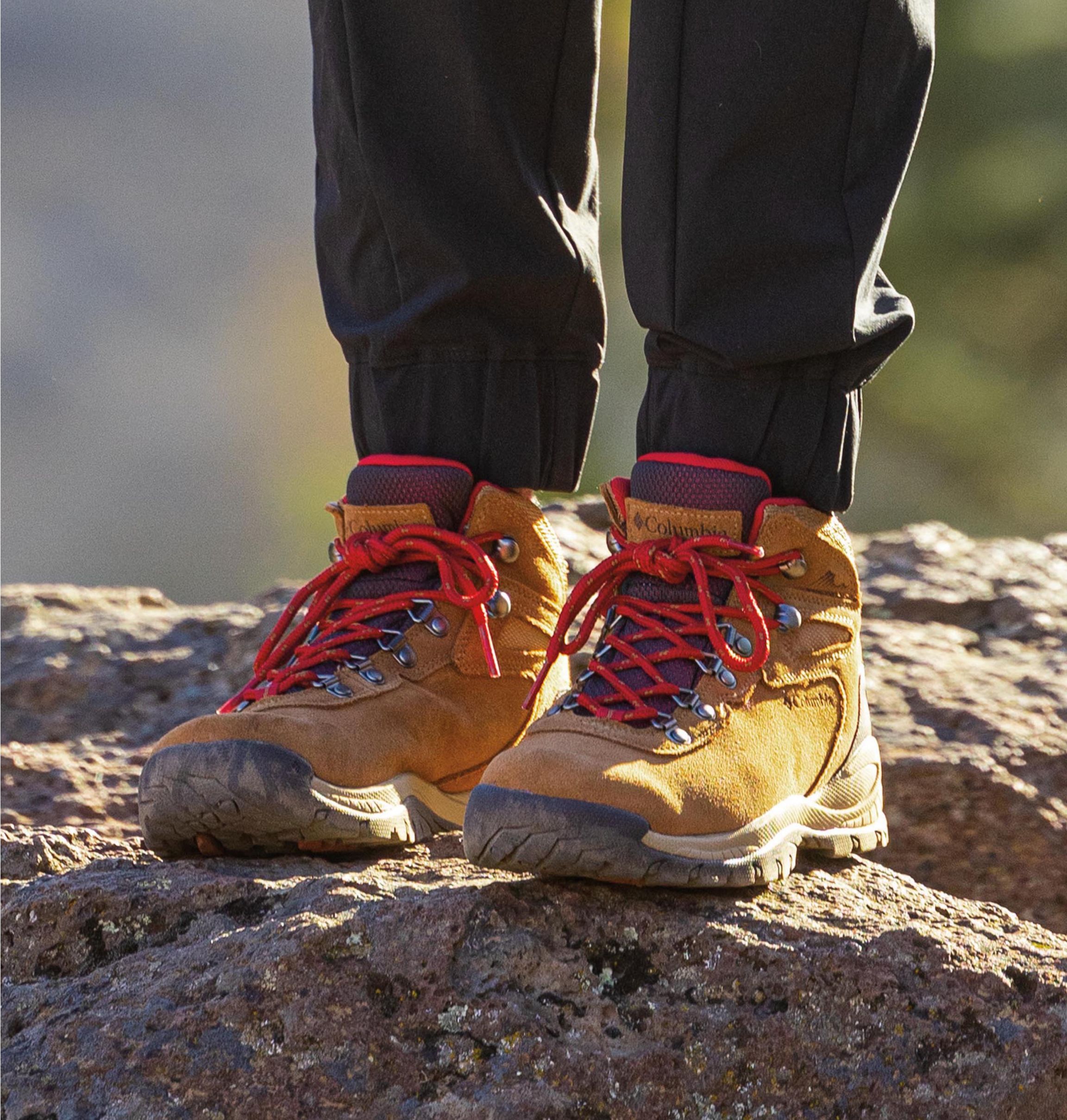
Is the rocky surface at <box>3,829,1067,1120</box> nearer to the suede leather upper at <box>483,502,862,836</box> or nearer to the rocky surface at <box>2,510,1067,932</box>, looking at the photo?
the suede leather upper at <box>483,502,862,836</box>

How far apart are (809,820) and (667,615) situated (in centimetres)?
19

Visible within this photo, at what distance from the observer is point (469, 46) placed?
1106 mm

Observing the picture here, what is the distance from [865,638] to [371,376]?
3.05 ft

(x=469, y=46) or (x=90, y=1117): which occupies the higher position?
(x=469, y=46)

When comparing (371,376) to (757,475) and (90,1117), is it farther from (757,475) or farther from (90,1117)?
(90,1117)

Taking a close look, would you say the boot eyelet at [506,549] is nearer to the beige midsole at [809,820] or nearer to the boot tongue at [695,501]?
the boot tongue at [695,501]

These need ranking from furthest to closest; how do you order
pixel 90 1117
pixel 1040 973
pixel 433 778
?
pixel 433 778
pixel 1040 973
pixel 90 1117

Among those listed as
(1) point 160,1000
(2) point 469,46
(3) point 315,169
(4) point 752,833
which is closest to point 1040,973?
(4) point 752,833

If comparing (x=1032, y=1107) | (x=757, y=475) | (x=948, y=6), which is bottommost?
(x=1032, y=1107)

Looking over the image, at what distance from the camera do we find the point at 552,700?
1.22 m

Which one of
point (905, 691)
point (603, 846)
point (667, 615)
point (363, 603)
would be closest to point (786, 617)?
point (667, 615)

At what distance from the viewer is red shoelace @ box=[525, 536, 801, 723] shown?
98 centimetres

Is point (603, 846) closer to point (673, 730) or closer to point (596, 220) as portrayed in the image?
point (673, 730)

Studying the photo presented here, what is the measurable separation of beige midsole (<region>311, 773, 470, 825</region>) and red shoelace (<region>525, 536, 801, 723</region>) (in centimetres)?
16
